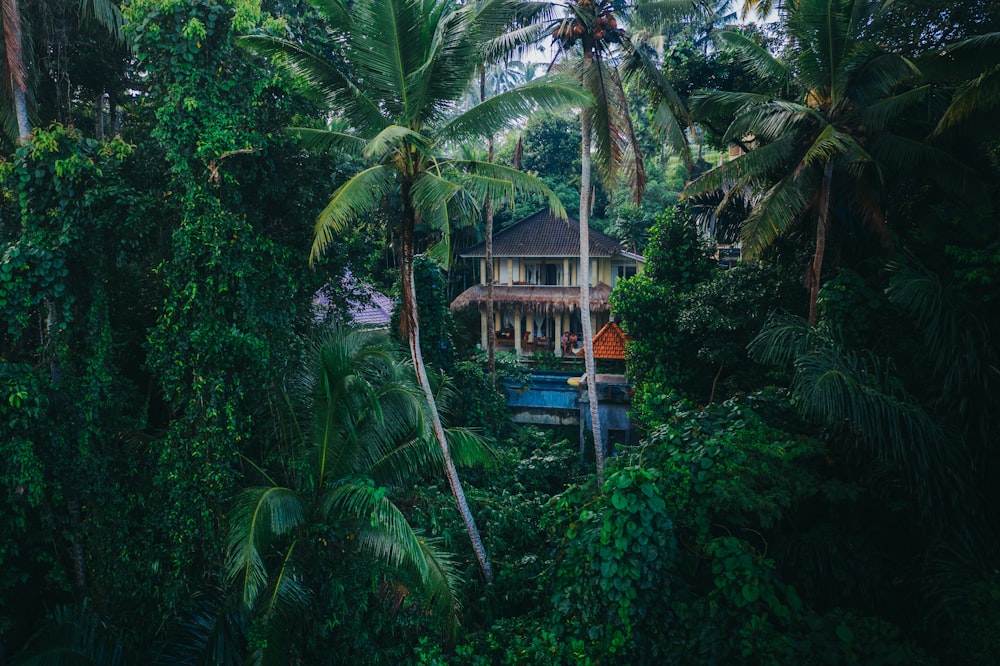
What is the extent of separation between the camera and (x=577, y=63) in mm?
10516

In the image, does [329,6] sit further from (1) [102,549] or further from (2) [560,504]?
(1) [102,549]

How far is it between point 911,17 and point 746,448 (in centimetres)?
841

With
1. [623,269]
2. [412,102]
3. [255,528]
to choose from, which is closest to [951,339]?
[412,102]

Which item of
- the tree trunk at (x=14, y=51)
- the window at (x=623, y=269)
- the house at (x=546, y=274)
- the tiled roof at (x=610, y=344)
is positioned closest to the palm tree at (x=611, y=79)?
the tiled roof at (x=610, y=344)

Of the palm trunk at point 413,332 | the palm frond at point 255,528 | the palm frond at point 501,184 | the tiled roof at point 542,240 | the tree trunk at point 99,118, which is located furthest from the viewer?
the tiled roof at point 542,240

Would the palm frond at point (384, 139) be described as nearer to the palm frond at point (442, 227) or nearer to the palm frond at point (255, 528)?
the palm frond at point (442, 227)

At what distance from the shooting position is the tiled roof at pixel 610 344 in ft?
61.0

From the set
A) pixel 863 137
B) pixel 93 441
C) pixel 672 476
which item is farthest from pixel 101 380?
pixel 863 137

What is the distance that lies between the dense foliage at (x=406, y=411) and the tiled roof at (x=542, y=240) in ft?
49.4

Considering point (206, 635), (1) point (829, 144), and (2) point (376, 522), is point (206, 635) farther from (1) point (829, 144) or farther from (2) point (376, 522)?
(1) point (829, 144)

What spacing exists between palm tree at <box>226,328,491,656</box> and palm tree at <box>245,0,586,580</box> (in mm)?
559

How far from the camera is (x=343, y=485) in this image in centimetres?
734

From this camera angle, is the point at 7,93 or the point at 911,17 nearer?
the point at 7,93

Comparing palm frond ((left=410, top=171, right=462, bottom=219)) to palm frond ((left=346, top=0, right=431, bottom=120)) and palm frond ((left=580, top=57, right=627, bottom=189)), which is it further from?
palm frond ((left=580, top=57, right=627, bottom=189))
